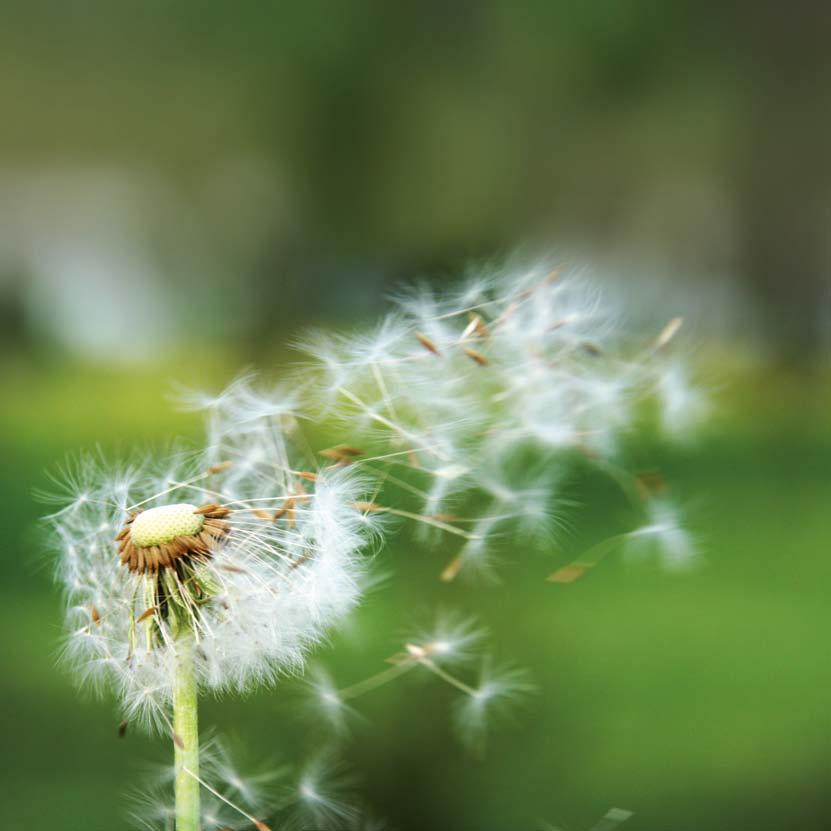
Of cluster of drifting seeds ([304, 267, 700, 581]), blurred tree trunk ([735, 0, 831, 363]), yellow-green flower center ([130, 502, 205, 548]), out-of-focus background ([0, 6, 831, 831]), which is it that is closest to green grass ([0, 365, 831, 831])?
out-of-focus background ([0, 6, 831, 831])

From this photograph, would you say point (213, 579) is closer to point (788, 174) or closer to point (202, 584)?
point (202, 584)

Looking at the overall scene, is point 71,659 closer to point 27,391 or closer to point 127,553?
point 127,553

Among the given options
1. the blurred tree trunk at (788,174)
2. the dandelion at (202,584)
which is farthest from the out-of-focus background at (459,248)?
the dandelion at (202,584)

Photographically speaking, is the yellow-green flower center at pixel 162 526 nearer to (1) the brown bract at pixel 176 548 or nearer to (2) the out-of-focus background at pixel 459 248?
(1) the brown bract at pixel 176 548

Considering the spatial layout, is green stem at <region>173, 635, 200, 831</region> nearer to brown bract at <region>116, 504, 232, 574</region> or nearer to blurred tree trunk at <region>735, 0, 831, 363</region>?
brown bract at <region>116, 504, 232, 574</region>

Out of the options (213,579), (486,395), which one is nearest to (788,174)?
(486,395)

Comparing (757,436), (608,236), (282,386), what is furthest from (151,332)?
(282,386)
